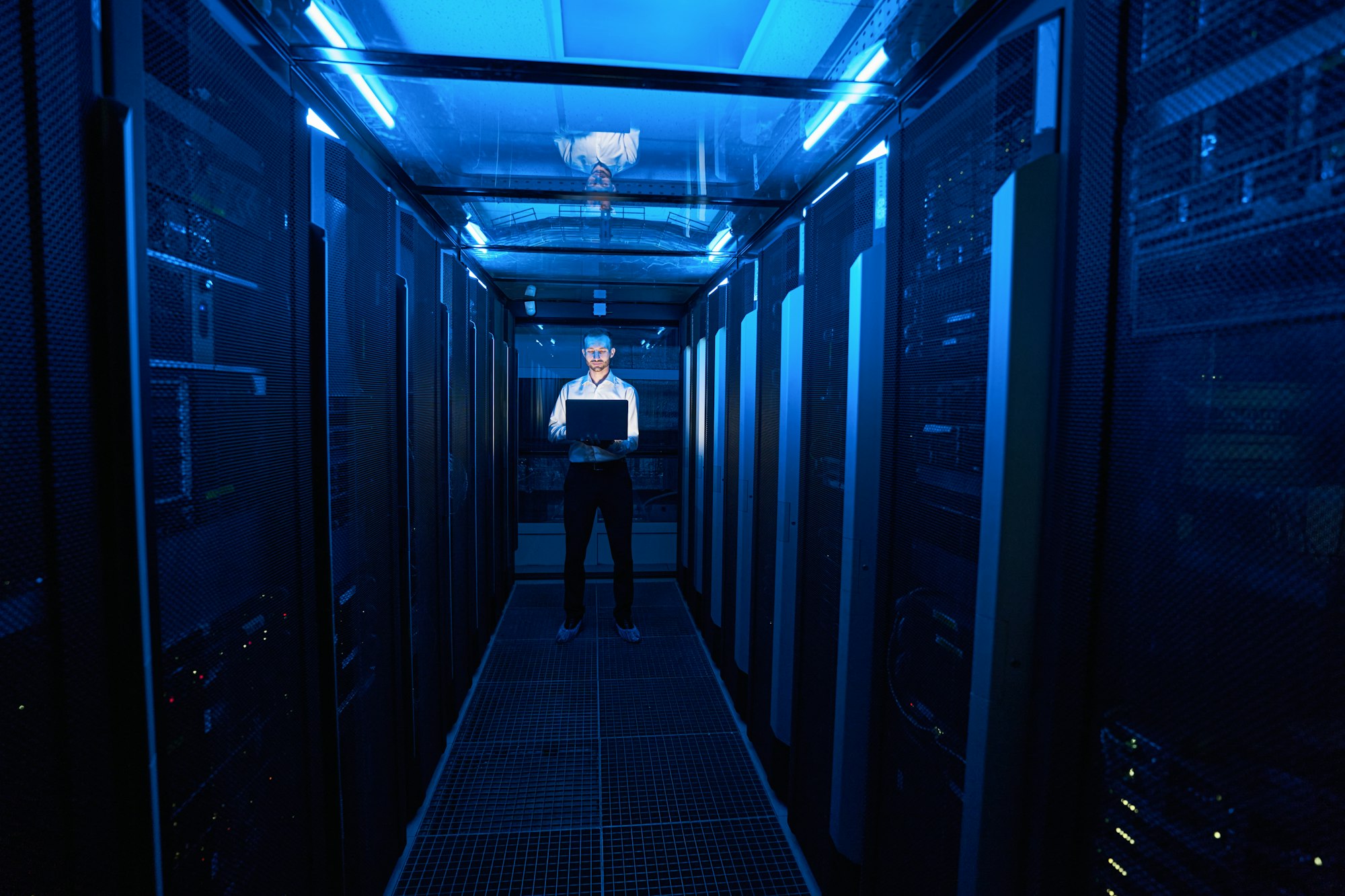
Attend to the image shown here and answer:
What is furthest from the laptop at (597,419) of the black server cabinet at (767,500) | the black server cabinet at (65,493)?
the black server cabinet at (65,493)

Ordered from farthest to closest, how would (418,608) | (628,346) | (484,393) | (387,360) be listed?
(628,346) < (484,393) < (418,608) < (387,360)

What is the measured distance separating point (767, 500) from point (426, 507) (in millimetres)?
1296

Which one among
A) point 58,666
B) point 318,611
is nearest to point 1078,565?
point 58,666

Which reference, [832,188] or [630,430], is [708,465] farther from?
[832,188]

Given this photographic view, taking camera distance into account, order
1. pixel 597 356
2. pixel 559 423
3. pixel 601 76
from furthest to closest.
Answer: pixel 597 356 < pixel 559 423 < pixel 601 76

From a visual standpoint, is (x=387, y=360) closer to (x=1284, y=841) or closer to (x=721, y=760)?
(x=1284, y=841)

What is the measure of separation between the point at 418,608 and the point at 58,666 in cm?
143

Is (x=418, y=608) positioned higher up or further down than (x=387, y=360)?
further down

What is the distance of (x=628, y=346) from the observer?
16.8 ft

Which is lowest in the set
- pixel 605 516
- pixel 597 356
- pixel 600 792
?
pixel 600 792

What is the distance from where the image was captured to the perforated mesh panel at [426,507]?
77.2 inches

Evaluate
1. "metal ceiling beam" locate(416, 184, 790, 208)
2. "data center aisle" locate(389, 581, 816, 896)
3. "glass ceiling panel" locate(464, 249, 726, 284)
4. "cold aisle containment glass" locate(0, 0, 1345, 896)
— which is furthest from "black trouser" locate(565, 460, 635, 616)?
"metal ceiling beam" locate(416, 184, 790, 208)

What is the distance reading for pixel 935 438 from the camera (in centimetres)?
118

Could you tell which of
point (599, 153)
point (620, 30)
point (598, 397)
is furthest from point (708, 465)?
point (620, 30)
